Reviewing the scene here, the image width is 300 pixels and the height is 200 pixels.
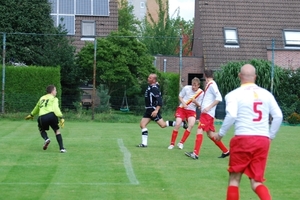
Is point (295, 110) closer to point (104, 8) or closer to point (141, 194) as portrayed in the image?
point (104, 8)

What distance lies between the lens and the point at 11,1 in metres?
32.8

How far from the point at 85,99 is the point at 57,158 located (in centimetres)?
1564

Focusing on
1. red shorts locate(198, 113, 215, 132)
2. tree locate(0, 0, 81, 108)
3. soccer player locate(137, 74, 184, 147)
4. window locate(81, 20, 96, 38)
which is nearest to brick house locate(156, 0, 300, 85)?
window locate(81, 20, 96, 38)

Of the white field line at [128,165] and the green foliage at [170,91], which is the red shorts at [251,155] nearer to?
the white field line at [128,165]

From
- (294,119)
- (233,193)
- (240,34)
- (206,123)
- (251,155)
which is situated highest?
(240,34)

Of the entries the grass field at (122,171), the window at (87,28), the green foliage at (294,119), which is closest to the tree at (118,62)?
the green foliage at (294,119)

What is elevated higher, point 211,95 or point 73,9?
point 73,9

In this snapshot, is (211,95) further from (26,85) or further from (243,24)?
(243,24)

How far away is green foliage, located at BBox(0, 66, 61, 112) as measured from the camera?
26.6 metres

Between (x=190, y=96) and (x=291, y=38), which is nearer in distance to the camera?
(x=190, y=96)

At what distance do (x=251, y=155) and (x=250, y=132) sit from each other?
27 cm

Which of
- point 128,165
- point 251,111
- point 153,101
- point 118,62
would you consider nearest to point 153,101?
point 153,101

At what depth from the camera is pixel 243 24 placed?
4134 cm

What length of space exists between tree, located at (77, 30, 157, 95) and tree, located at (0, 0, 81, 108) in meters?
0.97
